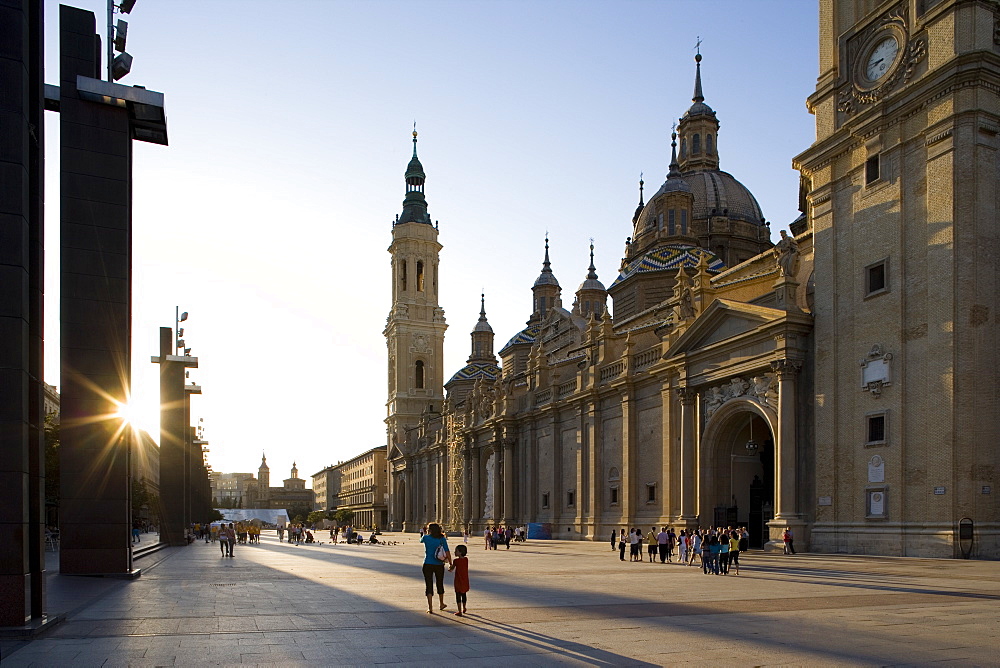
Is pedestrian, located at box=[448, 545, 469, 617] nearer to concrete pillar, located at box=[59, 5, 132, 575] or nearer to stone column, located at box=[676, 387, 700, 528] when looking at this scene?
concrete pillar, located at box=[59, 5, 132, 575]

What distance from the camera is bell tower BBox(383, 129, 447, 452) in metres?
115

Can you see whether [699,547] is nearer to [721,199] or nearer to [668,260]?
[668,260]

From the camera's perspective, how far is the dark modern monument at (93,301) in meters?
21.6

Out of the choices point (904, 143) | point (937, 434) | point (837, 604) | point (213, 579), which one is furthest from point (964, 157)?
point (213, 579)

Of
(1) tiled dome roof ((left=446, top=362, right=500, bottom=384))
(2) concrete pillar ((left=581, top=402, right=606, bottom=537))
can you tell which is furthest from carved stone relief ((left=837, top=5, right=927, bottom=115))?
(1) tiled dome roof ((left=446, top=362, right=500, bottom=384))

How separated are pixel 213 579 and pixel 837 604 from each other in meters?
15.0

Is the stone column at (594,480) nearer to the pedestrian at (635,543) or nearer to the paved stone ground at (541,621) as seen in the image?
the pedestrian at (635,543)

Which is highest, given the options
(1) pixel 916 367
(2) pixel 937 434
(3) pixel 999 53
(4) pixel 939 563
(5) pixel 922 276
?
(3) pixel 999 53

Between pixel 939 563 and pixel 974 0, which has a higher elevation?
pixel 974 0

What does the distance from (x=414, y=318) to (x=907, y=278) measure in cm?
9086

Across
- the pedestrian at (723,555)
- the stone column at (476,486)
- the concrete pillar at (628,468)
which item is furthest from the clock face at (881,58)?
the stone column at (476,486)

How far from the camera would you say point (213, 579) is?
2280 cm

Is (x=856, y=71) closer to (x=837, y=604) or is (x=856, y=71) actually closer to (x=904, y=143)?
(x=904, y=143)

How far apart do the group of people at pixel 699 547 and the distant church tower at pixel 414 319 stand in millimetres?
70888
